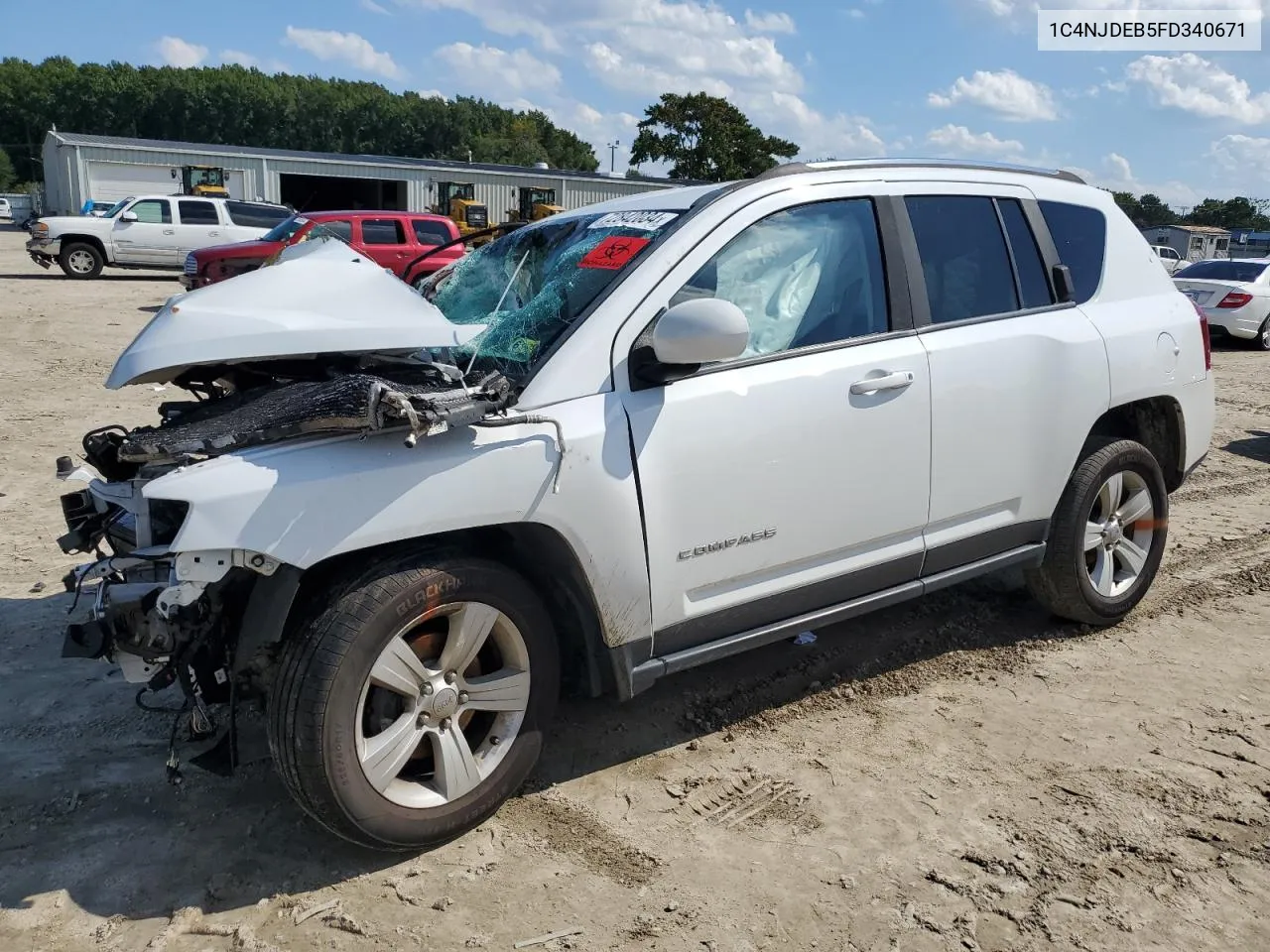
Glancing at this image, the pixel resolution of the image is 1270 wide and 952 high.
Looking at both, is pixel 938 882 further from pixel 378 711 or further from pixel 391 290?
pixel 391 290

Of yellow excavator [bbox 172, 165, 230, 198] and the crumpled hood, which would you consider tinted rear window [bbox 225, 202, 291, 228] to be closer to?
the crumpled hood

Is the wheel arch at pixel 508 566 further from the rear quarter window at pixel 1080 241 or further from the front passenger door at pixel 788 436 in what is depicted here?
the rear quarter window at pixel 1080 241

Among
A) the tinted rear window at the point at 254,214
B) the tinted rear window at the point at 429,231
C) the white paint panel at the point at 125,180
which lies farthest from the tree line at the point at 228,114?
the tinted rear window at the point at 429,231

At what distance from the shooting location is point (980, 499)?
376cm

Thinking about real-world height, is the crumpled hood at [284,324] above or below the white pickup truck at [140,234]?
below

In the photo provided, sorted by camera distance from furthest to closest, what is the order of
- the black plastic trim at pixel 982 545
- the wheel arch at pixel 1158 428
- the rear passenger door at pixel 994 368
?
the wheel arch at pixel 1158 428 → the black plastic trim at pixel 982 545 → the rear passenger door at pixel 994 368

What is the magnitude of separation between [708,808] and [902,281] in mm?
1954

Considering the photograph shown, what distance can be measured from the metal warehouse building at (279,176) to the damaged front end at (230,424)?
3985 cm

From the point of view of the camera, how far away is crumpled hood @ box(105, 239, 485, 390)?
2854 mm

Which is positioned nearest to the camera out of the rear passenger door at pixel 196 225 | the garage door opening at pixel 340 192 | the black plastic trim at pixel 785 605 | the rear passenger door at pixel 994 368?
the black plastic trim at pixel 785 605

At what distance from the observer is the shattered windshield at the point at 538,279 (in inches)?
124

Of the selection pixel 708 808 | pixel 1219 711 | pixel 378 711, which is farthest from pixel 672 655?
pixel 1219 711

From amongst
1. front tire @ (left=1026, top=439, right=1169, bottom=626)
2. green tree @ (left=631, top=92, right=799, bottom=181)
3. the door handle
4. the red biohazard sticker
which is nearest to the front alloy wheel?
the red biohazard sticker

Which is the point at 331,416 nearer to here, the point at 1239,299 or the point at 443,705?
the point at 443,705
